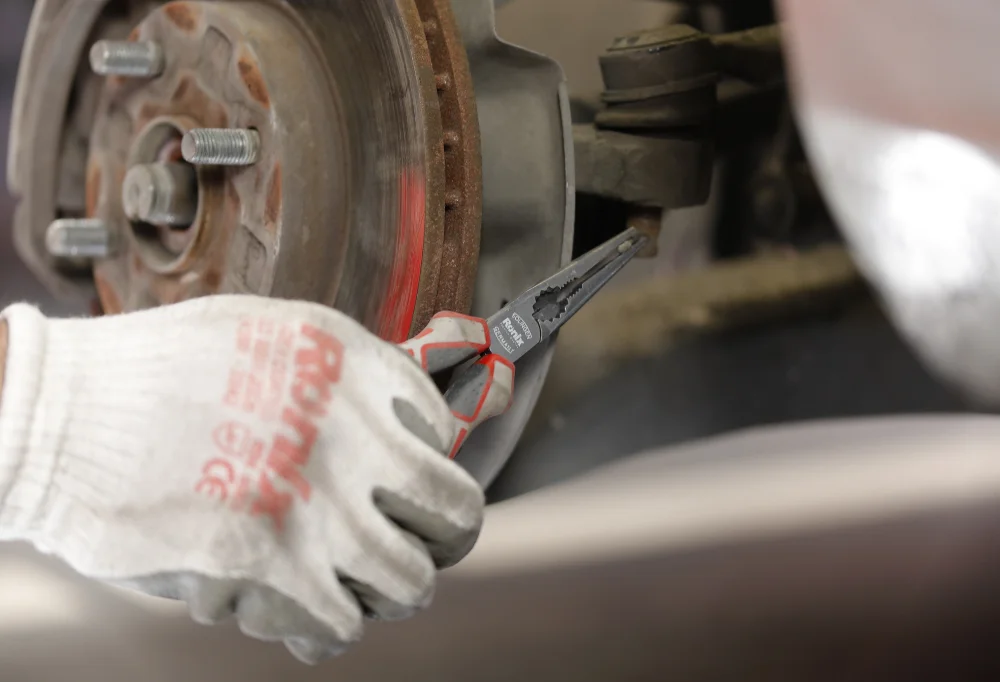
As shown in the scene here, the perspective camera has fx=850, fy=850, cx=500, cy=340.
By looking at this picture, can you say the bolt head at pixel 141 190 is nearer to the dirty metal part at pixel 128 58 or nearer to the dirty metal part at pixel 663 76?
the dirty metal part at pixel 128 58

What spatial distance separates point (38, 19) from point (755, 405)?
2.60 feet

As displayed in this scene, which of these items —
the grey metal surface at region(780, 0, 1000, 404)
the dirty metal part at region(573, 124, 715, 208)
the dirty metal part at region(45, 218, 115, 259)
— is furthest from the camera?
the dirty metal part at region(45, 218, 115, 259)

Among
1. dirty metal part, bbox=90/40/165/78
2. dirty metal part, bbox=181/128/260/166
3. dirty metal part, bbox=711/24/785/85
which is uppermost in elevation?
dirty metal part, bbox=90/40/165/78

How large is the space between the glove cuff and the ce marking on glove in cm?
11

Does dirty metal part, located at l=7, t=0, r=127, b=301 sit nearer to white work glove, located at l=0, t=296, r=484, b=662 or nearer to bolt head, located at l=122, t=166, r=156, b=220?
bolt head, located at l=122, t=166, r=156, b=220

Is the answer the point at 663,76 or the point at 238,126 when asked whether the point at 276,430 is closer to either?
the point at 238,126

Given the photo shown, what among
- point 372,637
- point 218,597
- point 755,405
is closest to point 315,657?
point 218,597

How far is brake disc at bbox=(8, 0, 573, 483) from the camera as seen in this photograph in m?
0.64

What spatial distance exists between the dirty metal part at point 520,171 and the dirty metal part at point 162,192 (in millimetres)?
259

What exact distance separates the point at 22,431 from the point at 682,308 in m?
0.52

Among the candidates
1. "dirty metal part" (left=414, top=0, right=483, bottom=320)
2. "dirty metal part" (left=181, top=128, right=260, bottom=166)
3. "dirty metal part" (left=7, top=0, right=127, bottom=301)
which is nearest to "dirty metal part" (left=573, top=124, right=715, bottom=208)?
"dirty metal part" (left=414, top=0, right=483, bottom=320)

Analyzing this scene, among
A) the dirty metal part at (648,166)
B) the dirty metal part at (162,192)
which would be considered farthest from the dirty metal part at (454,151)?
the dirty metal part at (162,192)

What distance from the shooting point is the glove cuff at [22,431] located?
51 centimetres

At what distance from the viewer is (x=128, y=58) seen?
75 centimetres
